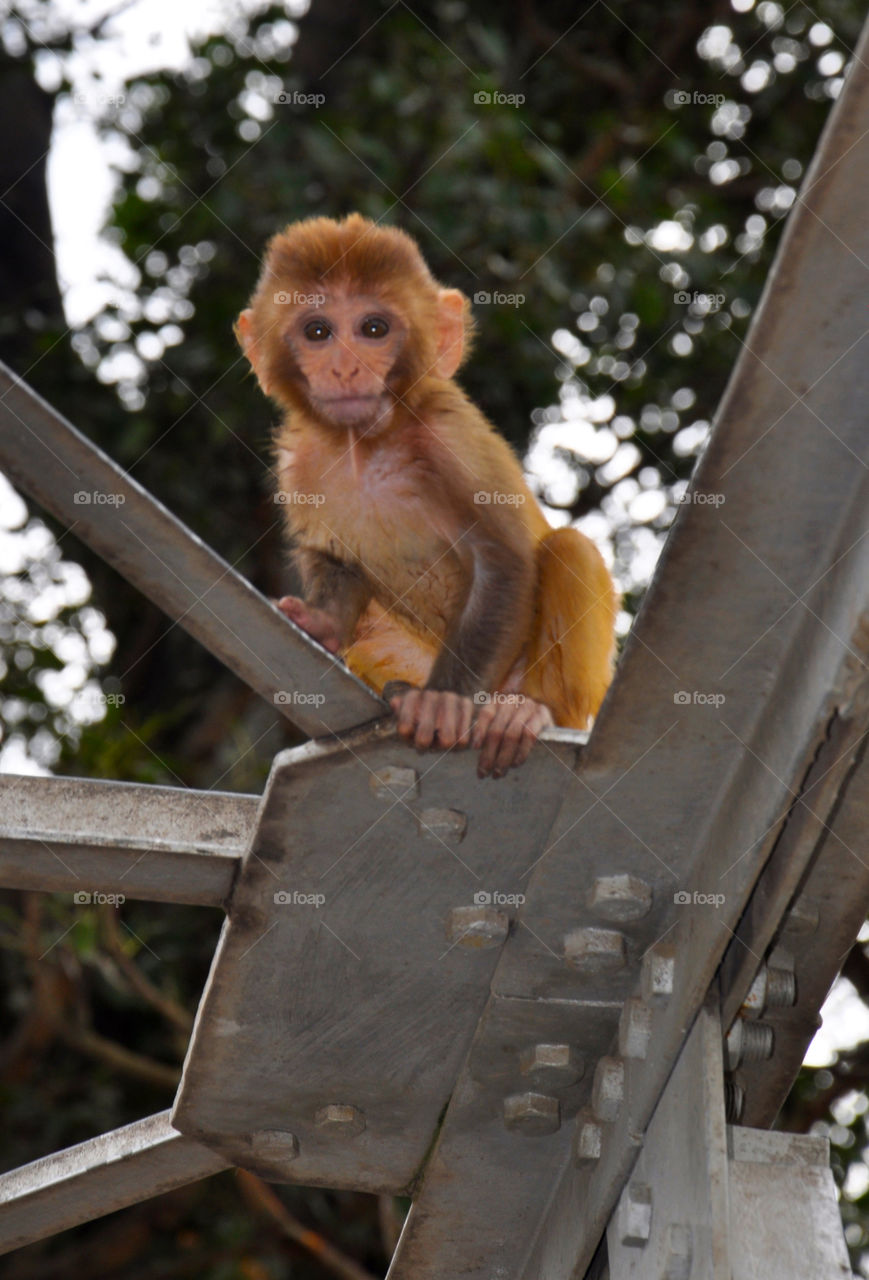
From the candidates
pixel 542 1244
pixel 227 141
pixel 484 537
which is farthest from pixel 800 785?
pixel 227 141

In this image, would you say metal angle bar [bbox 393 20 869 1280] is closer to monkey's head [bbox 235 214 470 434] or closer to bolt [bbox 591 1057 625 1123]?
bolt [bbox 591 1057 625 1123]

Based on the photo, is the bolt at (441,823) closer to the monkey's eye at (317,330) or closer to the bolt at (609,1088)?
the bolt at (609,1088)

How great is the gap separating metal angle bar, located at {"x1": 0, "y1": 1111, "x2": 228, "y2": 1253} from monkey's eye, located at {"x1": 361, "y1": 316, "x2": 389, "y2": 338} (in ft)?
4.76

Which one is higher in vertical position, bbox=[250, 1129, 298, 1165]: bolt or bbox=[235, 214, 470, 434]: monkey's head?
bbox=[235, 214, 470, 434]: monkey's head

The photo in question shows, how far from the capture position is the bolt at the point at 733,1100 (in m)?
1.63

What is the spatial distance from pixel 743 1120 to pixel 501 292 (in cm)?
359

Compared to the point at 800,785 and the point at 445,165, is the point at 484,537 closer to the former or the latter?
the point at 800,785

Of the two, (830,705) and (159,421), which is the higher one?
(830,705)

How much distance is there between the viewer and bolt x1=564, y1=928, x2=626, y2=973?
1585 mm

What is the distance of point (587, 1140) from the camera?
170 centimetres

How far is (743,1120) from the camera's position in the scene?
1.70 m

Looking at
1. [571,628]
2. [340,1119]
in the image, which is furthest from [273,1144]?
[571,628]

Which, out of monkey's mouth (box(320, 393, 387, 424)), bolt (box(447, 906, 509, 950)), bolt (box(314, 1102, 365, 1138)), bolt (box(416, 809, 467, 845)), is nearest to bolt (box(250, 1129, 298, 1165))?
bolt (box(314, 1102, 365, 1138))

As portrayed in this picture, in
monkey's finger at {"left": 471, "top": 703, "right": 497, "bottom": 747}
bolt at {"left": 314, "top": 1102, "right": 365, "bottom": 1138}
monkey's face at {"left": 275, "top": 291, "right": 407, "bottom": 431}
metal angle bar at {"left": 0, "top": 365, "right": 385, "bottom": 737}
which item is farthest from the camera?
monkey's face at {"left": 275, "top": 291, "right": 407, "bottom": 431}
